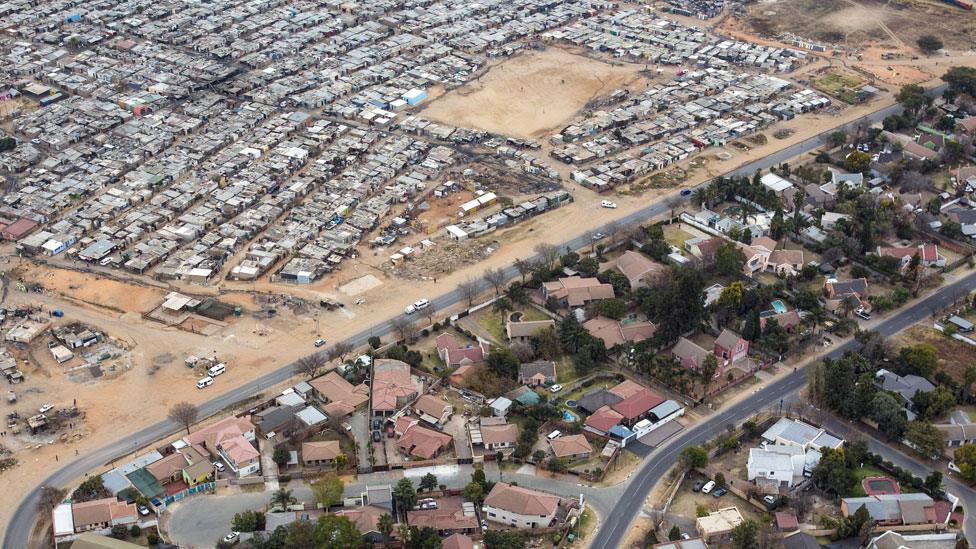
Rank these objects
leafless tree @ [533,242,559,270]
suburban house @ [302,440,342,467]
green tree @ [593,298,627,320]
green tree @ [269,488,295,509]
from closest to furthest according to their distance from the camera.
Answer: green tree @ [269,488,295,509]
suburban house @ [302,440,342,467]
green tree @ [593,298,627,320]
leafless tree @ [533,242,559,270]

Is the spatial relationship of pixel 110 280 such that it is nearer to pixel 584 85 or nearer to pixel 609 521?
pixel 609 521

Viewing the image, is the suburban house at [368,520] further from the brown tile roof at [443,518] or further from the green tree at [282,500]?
the green tree at [282,500]

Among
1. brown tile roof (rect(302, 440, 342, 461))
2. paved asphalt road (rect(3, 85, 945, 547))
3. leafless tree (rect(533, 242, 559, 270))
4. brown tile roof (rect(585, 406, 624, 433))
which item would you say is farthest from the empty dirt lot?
brown tile roof (rect(302, 440, 342, 461))

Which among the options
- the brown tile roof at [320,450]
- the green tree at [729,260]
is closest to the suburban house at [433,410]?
the brown tile roof at [320,450]

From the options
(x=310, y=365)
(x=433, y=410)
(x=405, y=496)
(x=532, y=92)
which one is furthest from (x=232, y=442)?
(x=532, y=92)

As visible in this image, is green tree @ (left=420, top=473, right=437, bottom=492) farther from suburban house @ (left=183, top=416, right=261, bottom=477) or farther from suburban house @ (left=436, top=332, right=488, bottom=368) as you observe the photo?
suburban house @ (left=436, top=332, right=488, bottom=368)

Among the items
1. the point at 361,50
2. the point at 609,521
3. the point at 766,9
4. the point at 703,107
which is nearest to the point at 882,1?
the point at 766,9

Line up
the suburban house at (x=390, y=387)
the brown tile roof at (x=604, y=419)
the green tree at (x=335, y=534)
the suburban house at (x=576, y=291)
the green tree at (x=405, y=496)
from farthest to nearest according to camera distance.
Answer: the suburban house at (x=576, y=291) < the suburban house at (x=390, y=387) < the brown tile roof at (x=604, y=419) < the green tree at (x=405, y=496) < the green tree at (x=335, y=534)
